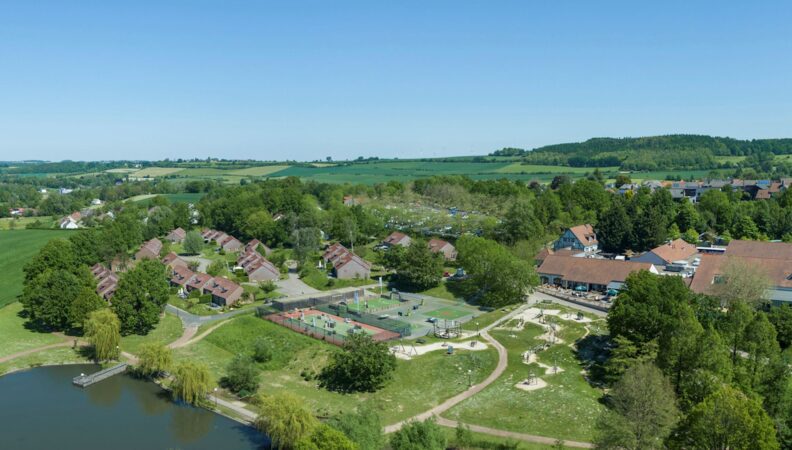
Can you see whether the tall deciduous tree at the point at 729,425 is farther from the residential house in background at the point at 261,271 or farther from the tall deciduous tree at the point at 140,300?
the residential house in background at the point at 261,271

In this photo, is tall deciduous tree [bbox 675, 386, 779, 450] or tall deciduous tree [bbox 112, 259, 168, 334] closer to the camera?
tall deciduous tree [bbox 675, 386, 779, 450]

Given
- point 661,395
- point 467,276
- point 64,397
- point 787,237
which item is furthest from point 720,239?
point 64,397

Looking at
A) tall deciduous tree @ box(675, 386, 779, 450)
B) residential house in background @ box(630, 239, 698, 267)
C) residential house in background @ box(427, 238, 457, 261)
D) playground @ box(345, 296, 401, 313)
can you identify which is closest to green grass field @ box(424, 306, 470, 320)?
playground @ box(345, 296, 401, 313)

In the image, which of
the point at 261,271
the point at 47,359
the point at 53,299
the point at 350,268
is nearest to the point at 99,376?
the point at 47,359

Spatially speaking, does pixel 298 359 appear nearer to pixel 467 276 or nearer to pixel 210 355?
pixel 210 355

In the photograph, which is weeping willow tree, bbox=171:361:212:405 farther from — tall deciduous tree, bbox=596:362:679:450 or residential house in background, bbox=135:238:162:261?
residential house in background, bbox=135:238:162:261

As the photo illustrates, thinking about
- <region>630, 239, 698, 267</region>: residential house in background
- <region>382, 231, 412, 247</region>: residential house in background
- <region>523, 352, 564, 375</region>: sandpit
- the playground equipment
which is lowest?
<region>523, 352, 564, 375</region>: sandpit

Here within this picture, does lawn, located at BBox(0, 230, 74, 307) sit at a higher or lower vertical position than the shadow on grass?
higher
